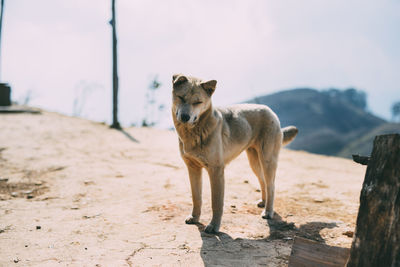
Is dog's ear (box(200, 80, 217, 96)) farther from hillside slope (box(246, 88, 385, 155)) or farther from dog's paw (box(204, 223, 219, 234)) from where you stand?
hillside slope (box(246, 88, 385, 155))

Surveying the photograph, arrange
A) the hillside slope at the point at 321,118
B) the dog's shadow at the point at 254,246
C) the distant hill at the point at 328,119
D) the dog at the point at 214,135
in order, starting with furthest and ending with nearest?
the hillside slope at the point at 321,118 → the distant hill at the point at 328,119 → the dog at the point at 214,135 → the dog's shadow at the point at 254,246

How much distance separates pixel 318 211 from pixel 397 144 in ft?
9.42

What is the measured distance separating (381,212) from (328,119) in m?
44.0

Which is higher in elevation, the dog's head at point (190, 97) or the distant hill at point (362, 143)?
the dog's head at point (190, 97)

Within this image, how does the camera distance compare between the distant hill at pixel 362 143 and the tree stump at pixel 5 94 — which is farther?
the distant hill at pixel 362 143

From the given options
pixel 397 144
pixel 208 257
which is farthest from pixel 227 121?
pixel 397 144

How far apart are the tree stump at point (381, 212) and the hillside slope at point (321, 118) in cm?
3408

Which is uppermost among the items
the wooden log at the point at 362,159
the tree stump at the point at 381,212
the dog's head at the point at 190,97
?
the dog's head at the point at 190,97

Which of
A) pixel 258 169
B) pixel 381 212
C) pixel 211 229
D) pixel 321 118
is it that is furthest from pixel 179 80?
pixel 321 118

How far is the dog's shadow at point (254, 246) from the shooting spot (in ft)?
8.87

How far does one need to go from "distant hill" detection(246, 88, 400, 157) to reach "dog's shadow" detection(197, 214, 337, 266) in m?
30.9

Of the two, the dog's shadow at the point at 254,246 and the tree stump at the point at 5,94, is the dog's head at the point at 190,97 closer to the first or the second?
Result: the dog's shadow at the point at 254,246

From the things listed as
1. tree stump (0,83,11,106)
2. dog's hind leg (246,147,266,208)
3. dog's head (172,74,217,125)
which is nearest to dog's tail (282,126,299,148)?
dog's hind leg (246,147,266,208)

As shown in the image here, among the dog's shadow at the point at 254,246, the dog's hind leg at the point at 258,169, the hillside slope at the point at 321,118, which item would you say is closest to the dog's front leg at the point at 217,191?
the dog's shadow at the point at 254,246
